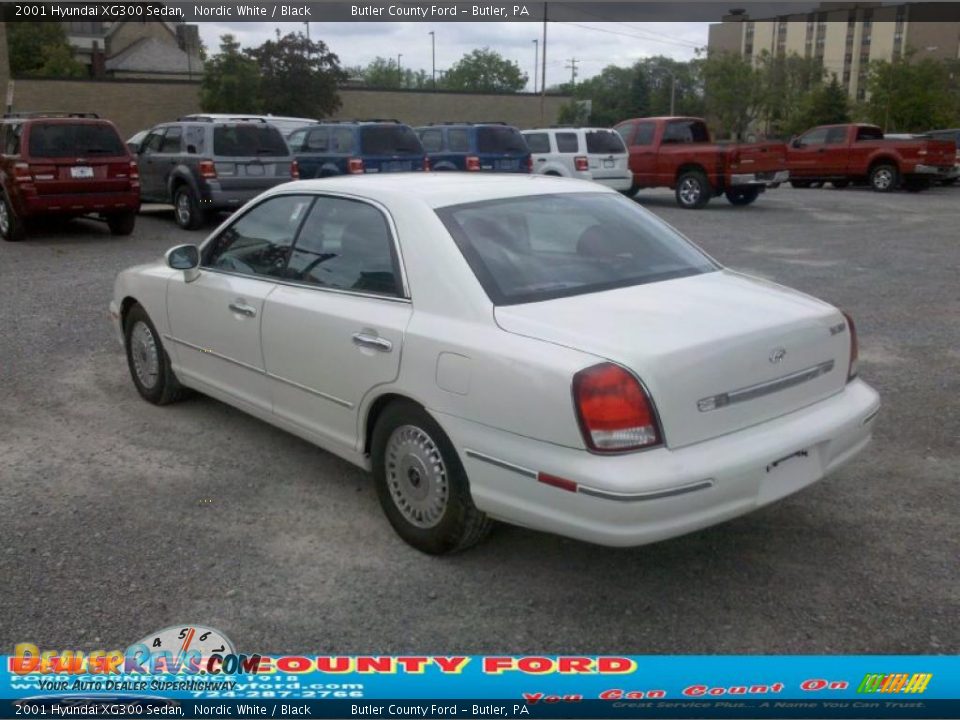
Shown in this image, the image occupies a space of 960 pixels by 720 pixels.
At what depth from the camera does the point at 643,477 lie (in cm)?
313

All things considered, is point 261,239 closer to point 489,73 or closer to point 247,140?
point 247,140

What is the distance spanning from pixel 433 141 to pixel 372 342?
1586 centimetres

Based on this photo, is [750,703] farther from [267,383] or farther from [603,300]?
[267,383]

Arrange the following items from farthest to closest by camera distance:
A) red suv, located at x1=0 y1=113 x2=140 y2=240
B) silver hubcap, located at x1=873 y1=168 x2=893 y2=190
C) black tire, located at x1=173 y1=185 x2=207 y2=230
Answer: silver hubcap, located at x1=873 y1=168 x2=893 y2=190 < black tire, located at x1=173 y1=185 x2=207 y2=230 < red suv, located at x1=0 y1=113 x2=140 y2=240

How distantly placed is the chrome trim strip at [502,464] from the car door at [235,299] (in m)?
1.61

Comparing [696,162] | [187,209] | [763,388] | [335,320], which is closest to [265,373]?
[335,320]

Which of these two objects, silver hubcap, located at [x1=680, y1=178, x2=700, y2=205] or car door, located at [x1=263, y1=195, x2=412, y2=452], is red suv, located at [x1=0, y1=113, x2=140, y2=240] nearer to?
car door, located at [x1=263, y1=195, x2=412, y2=452]

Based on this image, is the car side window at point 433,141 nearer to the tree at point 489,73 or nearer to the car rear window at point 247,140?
the car rear window at point 247,140

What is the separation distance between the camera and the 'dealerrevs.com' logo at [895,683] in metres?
2.34

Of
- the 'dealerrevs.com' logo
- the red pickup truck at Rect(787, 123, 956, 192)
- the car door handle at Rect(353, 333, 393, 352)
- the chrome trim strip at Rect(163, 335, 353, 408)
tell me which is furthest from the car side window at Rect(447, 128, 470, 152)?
the 'dealerrevs.com' logo

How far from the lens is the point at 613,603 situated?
3.57 m

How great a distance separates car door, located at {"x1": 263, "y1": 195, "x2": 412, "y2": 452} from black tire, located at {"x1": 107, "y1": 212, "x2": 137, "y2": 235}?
34.9ft

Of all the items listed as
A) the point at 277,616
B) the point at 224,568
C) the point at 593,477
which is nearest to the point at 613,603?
the point at 593,477

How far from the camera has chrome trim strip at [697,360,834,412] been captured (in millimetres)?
3332
